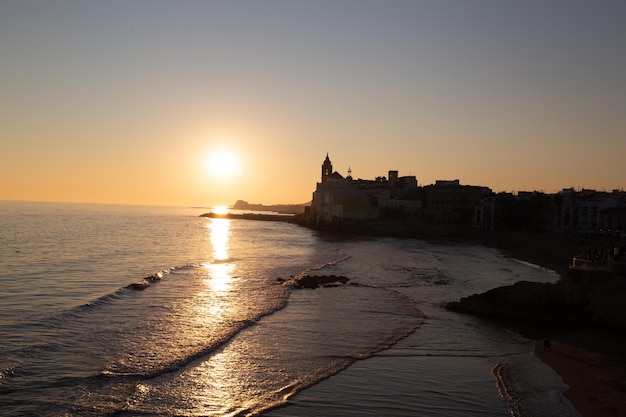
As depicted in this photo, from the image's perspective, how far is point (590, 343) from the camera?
64.4 ft

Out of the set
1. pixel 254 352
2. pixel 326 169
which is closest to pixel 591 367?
pixel 254 352

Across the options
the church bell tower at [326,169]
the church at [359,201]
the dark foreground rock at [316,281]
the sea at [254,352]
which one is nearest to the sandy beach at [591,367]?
the sea at [254,352]

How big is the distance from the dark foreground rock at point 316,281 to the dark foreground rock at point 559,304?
425 inches

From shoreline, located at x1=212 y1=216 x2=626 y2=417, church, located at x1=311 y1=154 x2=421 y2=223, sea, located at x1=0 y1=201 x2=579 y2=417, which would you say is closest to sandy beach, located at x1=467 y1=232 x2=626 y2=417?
shoreline, located at x1=212 y1=216 x2=626 y2=417

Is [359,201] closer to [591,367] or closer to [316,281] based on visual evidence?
[316,281]

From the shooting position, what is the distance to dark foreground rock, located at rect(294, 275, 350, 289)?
35.0 meters

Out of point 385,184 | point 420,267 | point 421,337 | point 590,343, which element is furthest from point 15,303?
point 385,184

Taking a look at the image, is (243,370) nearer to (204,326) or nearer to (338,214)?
(204,326)

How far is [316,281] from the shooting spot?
36.6m

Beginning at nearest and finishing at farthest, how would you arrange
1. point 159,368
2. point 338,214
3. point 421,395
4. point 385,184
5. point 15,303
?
point 421,395
point 159,368
point 15,303
point 338,214
point 385,184

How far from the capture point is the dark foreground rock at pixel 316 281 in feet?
115

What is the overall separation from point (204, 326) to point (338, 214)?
105 metres

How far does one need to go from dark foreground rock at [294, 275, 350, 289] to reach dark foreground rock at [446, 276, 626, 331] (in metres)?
10.8

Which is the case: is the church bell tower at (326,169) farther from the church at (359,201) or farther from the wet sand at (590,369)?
the wet sand at (590,369)
